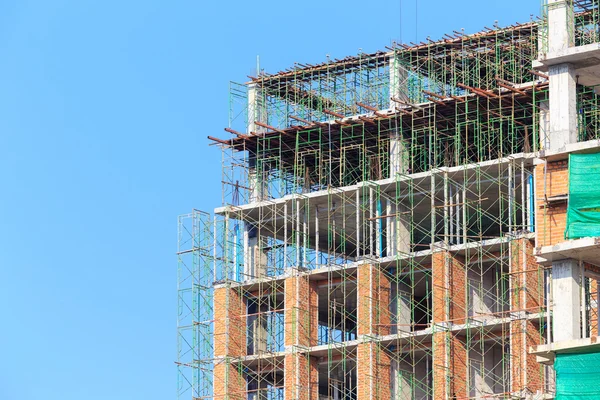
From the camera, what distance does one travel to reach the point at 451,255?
82250 mm

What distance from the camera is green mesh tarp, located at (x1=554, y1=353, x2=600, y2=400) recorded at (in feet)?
208

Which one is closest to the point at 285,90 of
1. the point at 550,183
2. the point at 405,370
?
the point at 405,370

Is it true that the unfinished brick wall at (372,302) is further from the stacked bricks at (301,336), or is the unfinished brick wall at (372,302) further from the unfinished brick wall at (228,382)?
the unfinished brick wall at (228,382)

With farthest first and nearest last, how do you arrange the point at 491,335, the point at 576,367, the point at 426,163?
the point at 426,163
the point at 491,335
the point at 576,367

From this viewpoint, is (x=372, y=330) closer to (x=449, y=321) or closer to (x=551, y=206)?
(x=449, y=321)

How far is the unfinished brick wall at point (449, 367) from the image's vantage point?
80750mm

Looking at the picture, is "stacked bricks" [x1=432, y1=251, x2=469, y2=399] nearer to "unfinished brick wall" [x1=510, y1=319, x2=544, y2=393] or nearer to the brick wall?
"unfinished brick wall" [x1=510, y1=319, x2=544, y2=393]

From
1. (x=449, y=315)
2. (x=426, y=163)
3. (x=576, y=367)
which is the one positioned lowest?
(x=576, y=367)

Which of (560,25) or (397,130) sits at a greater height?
(397,130)

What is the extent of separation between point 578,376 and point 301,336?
2362 cm

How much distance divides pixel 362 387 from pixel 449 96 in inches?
480

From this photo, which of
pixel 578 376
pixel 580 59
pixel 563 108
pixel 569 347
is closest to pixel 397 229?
pixel 563 108

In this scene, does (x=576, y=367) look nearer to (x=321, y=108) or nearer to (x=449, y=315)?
(x=449, y=315)

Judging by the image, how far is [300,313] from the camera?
282 feet
